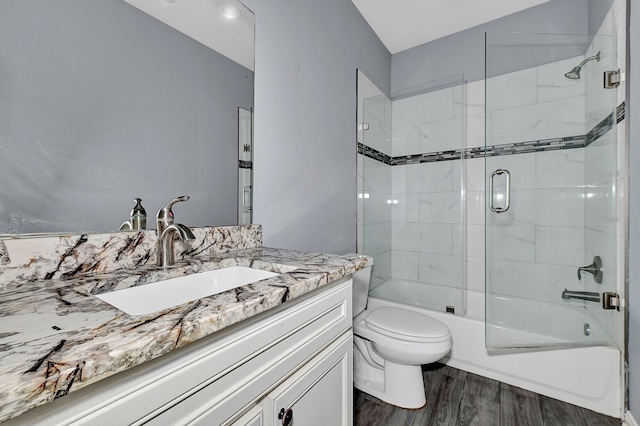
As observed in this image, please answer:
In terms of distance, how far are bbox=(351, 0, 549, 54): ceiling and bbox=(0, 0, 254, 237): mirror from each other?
4.60 ft

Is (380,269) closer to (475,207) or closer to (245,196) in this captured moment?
(475,207)

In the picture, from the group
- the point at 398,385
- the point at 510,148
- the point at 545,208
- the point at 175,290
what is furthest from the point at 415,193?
the point at 175,290

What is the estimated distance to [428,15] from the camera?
228 centimetres

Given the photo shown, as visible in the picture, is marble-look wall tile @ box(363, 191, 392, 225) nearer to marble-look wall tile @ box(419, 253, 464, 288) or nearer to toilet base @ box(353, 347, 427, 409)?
marble-look wall tile @ box(419, 253, 464, 288)

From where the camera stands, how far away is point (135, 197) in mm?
945

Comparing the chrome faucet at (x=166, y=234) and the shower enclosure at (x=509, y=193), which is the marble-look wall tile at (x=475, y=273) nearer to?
the shower enclosure at (x=509, y=193)

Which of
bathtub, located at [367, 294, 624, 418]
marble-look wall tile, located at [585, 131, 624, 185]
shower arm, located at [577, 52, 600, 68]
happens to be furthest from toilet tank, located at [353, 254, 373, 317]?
shower arm, located at [577, 52, 600, 68]

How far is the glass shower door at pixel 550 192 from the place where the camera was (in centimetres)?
168

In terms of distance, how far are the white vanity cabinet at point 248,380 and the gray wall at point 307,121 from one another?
64 cm

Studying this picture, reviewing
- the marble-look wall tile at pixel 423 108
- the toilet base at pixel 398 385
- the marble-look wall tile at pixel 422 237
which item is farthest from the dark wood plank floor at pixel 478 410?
the marble-look wall tile at pixel 423 108

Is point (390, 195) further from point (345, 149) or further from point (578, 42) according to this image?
point (578, 42)

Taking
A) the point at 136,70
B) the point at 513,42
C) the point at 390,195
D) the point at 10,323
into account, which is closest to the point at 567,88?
the point at 513,42

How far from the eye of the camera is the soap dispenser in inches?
36.9

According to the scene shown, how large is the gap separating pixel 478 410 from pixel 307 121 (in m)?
1.86
